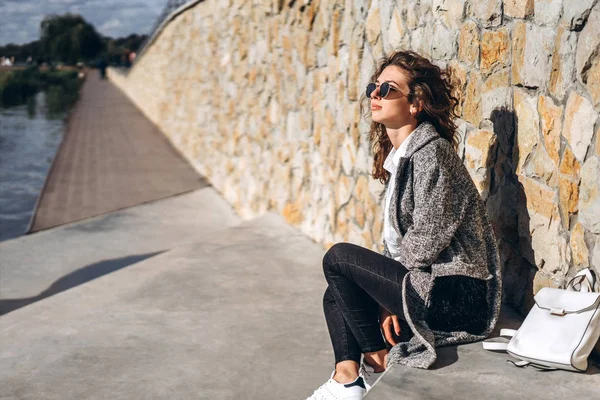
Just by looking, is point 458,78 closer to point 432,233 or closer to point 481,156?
point 481,156

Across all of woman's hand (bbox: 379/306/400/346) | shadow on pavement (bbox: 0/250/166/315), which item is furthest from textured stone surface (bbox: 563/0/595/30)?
shadow on pavement (bbox: 0/250/166/315)

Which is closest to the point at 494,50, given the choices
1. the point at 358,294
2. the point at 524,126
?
the point at 524,126

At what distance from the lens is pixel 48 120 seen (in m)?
22.7

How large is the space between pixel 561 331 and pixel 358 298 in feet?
2.40

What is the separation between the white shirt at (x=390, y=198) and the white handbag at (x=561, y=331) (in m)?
0.55

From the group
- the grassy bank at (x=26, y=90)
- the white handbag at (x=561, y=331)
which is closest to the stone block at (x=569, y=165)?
the white handbag at (x=561, y=331)

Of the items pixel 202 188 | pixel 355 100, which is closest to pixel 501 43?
pixel 355 100

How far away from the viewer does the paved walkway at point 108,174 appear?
8844 millimetres

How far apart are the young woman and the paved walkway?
5414mm

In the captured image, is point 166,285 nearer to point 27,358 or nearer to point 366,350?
point 27,358

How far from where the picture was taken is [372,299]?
9.80ft

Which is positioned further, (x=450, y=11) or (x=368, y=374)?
(x=450, y=11)

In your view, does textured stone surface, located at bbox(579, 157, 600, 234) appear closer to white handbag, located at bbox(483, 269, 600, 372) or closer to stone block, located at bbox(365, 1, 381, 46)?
white handbag, located at bbox(483, 269, 600, 372)

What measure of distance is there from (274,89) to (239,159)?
159 centimetres
